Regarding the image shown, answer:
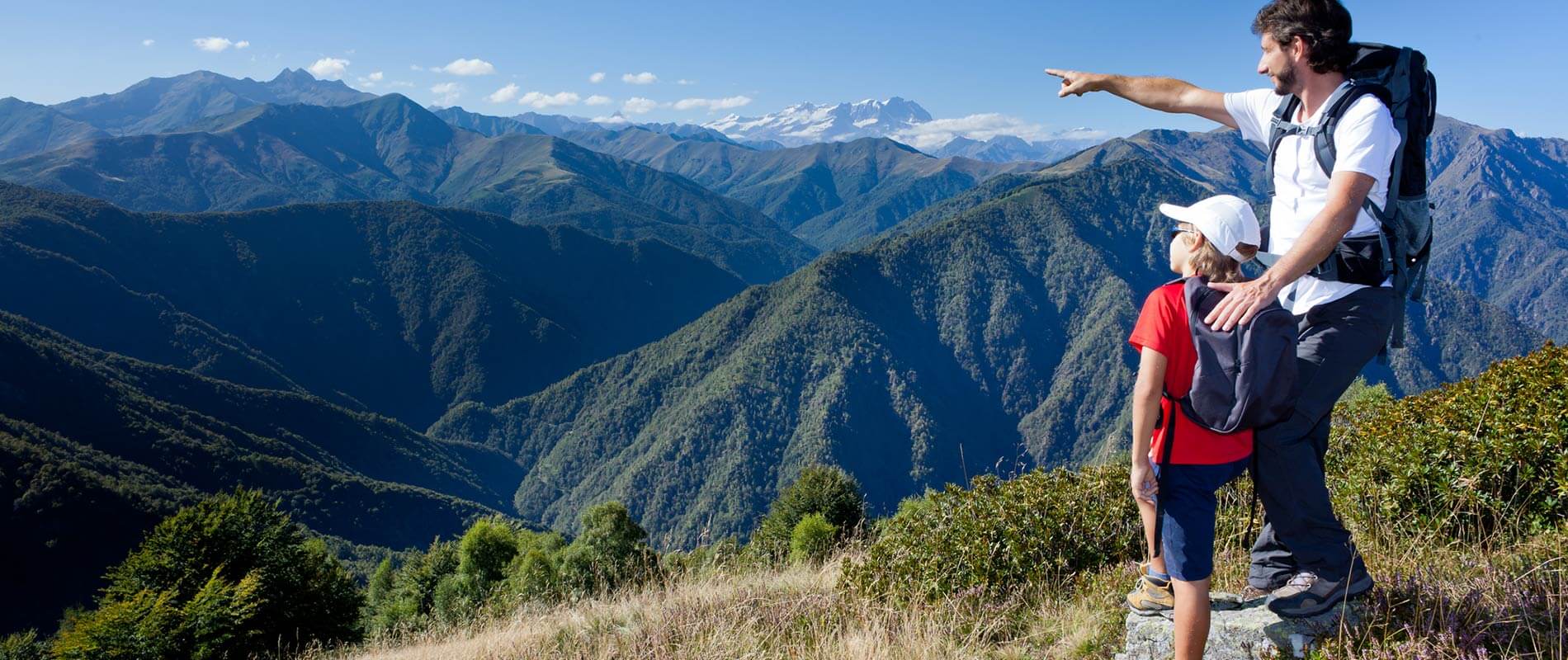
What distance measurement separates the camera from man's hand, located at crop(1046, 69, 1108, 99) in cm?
490

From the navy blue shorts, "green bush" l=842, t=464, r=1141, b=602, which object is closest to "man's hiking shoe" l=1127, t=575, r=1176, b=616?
the navy blue shorts

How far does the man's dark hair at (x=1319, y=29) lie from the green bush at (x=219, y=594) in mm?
18549

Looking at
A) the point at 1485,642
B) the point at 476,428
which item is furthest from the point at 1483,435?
the point at 476,428

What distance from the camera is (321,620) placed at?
85.5ft

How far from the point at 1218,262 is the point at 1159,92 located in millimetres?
1610

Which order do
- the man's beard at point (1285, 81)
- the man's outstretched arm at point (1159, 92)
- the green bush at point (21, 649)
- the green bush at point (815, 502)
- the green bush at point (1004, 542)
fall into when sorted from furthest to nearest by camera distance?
the green bush at point (815, 502), the green bush at point (21, 649), the green bush at point (1004, 542), the man's outstretched arm at point (1159, 92), the man's beard at point (1285, 81)

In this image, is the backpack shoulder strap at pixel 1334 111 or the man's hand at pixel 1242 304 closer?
the man's hand at pixel 1242 304

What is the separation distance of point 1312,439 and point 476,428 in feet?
644

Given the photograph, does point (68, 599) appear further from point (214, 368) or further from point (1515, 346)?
point (1515, 346)

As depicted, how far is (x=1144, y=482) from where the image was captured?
11.4ft

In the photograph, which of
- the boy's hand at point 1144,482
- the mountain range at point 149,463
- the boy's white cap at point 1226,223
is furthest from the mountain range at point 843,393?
the boy's white cap at point 1226,223

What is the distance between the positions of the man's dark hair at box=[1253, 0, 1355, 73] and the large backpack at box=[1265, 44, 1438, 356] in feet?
0.29

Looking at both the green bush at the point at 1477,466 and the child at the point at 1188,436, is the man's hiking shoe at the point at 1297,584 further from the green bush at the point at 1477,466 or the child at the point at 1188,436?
the green bush at the point at 1477,466

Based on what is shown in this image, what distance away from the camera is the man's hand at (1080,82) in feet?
16.1
